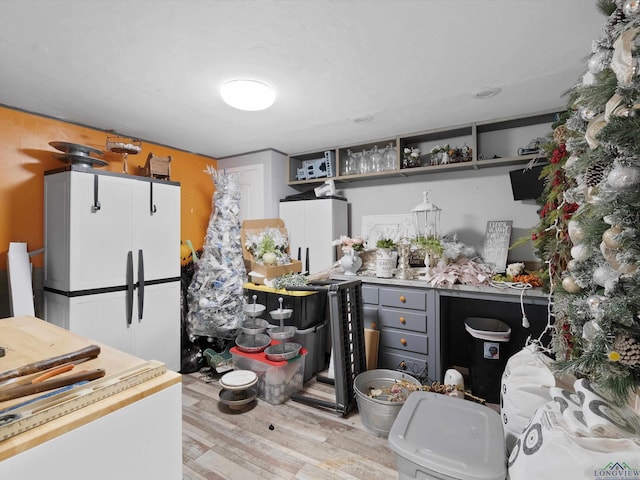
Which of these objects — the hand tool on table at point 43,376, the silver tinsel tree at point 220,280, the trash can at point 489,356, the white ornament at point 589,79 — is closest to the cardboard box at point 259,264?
the silver tinsel tree at point 220,280

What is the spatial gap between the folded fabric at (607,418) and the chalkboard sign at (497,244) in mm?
1795

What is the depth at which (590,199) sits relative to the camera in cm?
103

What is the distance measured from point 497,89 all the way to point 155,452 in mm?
2721

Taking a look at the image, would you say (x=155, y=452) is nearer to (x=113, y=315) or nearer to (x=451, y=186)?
(x=113, y=315)

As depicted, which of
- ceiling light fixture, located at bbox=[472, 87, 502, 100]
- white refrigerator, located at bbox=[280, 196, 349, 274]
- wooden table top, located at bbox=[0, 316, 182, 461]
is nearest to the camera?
wooden table top, located at bbox=[0, 316, 182, 461]

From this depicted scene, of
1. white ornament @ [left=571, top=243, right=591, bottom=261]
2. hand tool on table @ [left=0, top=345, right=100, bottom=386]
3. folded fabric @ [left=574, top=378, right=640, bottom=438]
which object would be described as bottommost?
folded fabric @ [left=574, top=378, right=640, bottom=438]

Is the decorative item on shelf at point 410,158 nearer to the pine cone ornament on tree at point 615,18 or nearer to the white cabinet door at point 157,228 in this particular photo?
the pine cone ornament on tree at point 615,18

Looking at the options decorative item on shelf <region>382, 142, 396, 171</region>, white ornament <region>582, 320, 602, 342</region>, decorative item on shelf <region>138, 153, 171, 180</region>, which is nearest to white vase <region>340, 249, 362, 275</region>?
decorative item on shelf <region>382, 142, 396, 171</region>

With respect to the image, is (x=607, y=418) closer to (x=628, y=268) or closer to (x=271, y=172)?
(x=628, y=268)

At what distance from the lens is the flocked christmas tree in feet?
2.80

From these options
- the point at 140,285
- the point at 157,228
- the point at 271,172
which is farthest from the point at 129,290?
the point at 271,172

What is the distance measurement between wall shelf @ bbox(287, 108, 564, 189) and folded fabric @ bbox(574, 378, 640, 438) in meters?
2.00

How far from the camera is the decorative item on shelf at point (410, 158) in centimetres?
302

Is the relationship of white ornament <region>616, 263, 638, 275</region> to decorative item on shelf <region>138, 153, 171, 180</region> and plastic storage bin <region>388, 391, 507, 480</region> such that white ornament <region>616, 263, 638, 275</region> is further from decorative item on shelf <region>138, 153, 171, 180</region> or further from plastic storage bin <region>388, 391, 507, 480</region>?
decorative item on shelf <region>138, 153, 171, 180</region>
